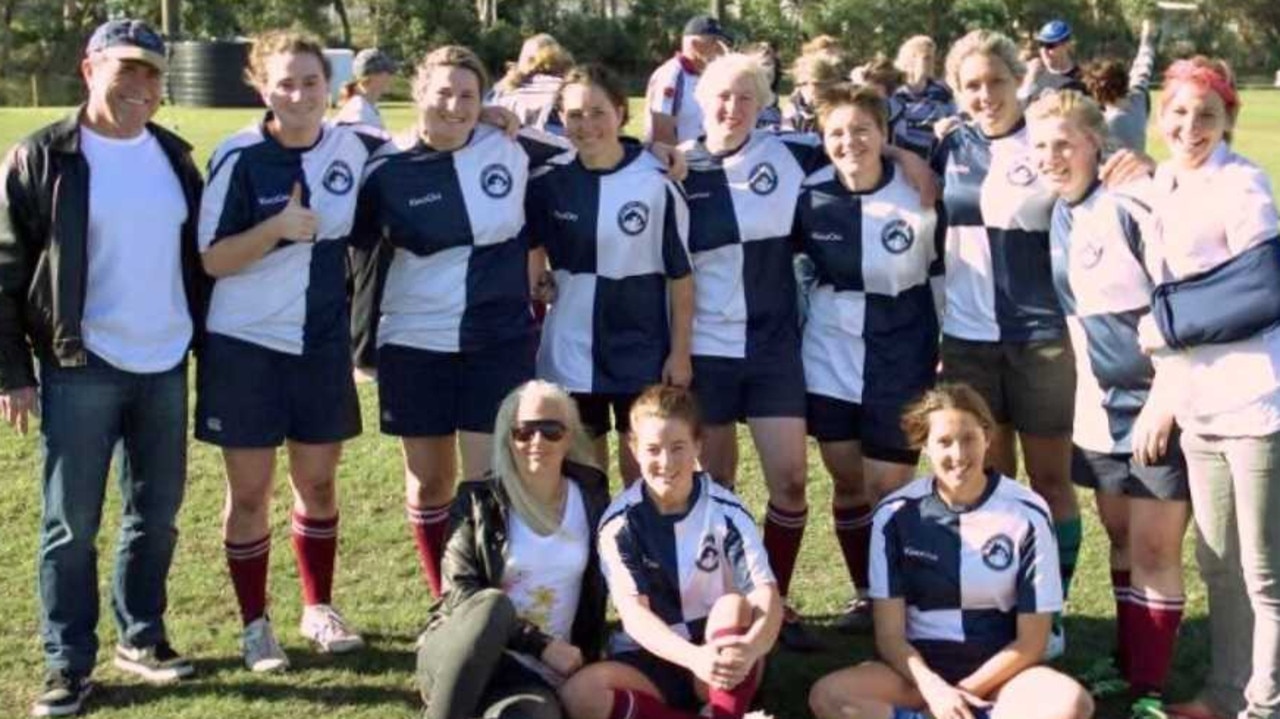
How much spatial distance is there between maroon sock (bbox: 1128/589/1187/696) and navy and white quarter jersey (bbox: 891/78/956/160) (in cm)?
405

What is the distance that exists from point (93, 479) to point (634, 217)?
6.12 feet

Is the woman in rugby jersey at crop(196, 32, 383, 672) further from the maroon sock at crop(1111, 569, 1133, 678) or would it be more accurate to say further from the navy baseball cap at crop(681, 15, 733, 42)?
the navy baseball cap at crop(681, 15, 733, 42)

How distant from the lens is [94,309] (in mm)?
4758

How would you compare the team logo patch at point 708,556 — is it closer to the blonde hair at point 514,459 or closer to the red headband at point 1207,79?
the blonde hair at point 514,459

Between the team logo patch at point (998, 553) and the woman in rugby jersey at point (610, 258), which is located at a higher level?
the woman in rugby jersey at point (610, 258)

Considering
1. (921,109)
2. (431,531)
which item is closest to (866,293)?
(431,531)

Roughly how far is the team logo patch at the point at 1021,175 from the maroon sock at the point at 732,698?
1.71 metres

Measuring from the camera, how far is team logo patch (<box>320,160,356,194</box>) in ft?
16.7

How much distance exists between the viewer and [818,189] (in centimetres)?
532

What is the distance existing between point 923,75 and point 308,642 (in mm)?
6681

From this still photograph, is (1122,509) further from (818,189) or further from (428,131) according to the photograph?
(428,131)

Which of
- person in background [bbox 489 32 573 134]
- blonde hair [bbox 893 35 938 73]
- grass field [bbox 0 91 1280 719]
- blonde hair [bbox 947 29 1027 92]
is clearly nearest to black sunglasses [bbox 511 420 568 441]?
grass field [bbox 0 91 1280 719]

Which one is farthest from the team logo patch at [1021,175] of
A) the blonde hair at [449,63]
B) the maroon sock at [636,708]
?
the maroon sock at [636,708]

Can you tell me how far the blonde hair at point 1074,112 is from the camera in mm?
4758
